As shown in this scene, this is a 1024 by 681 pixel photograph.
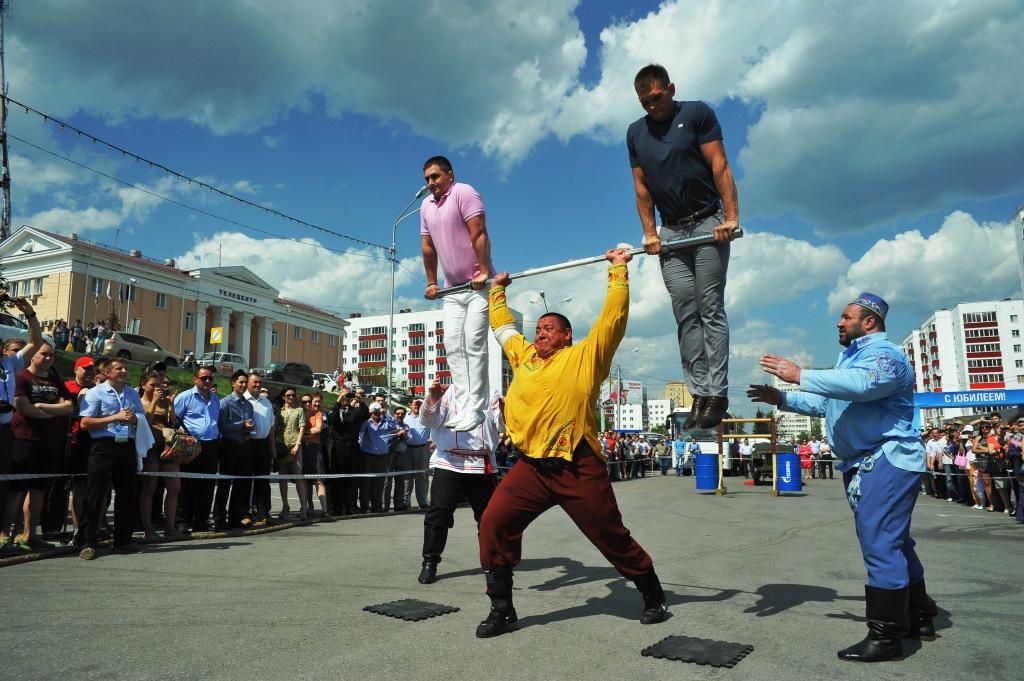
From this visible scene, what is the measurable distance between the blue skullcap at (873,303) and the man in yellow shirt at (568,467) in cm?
170

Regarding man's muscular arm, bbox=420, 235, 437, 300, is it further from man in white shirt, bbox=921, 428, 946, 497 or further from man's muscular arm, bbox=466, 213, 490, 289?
man in white shirt, bbox=921, 428, 946, 497

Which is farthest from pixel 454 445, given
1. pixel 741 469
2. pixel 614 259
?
pixel 741 469

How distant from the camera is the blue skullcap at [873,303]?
4.96m

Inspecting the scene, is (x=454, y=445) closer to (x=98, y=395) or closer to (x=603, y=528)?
(x=603, y=528)

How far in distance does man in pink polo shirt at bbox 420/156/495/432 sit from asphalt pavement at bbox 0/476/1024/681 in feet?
Answer: 5.85

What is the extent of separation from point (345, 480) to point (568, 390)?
8509 mm

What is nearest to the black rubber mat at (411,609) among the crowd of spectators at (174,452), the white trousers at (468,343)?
the white trousers at (468,343)

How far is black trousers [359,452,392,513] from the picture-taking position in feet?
42.2

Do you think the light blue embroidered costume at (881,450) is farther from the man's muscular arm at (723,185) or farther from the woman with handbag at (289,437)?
the woman with handbag at (289,437)

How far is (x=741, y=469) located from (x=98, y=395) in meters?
37.0

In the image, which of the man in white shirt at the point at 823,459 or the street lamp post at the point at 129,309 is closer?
the man in white shirt at the point at 823,459

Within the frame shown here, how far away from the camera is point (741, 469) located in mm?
39594

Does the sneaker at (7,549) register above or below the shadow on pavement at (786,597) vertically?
above

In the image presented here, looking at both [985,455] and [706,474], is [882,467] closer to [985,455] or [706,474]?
[985,455]
